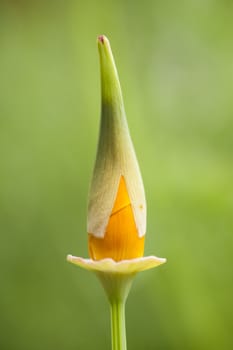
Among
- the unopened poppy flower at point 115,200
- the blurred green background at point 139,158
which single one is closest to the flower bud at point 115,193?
the unopened poppy flower at point 115,200

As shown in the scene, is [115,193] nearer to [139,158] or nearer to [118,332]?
[118,332]

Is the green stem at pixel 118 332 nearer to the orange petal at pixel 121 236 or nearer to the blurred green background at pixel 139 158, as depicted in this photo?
the orange petal at pixel 121 236

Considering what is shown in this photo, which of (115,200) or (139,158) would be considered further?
(139,158)

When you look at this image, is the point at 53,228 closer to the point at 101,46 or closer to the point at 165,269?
the point at 165,269

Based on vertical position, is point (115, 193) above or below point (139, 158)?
below

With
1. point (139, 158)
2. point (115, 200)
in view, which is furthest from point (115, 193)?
point (139, 158)

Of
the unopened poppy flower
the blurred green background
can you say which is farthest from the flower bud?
A: the blurred green background

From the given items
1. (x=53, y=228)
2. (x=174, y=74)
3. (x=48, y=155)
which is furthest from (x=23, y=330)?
(x=174, y=74)
